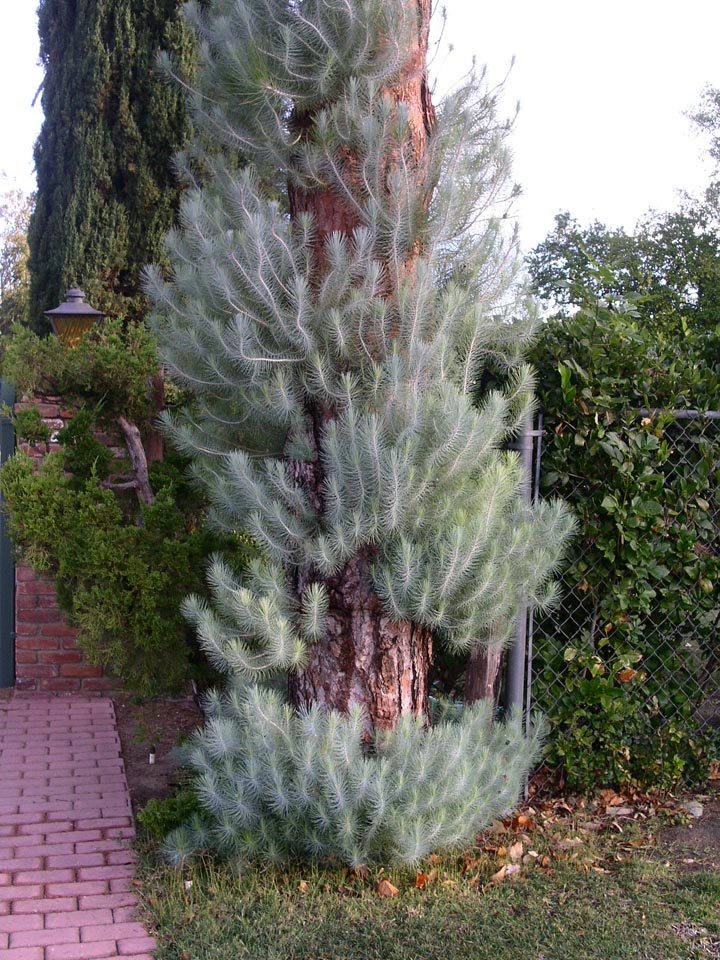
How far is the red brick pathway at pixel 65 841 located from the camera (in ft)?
9.96

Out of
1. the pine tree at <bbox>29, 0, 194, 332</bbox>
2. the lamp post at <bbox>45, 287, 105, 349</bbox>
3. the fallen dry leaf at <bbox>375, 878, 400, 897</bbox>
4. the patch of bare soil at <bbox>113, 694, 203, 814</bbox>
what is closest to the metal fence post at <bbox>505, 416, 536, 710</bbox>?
the fallen dry leaf at <bbox>375, 878, 400, 897</bbox>

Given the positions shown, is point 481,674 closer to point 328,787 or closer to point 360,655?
point 360,655

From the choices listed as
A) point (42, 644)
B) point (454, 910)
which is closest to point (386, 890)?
point (454, 910)

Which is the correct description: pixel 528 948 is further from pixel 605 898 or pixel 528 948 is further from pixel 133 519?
pixel 133 519

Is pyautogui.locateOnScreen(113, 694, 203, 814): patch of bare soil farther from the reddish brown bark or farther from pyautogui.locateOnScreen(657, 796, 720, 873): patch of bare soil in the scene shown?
pyautogui.locateOnScreen(657, 796, 720, 873): patch of bare soil

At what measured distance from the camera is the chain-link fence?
415 cm

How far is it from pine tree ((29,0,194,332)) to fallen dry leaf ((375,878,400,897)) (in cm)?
648

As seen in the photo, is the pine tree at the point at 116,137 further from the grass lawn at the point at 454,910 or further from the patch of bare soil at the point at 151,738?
the grass lawn at the point at 454,910

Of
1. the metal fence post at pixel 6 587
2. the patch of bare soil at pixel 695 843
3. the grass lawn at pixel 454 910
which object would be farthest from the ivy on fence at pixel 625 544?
the metal fence post at pixel 6 587

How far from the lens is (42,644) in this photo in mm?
6195

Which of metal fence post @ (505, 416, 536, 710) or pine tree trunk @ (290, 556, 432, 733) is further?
metal fence post @ (505, 416, 536, 710)

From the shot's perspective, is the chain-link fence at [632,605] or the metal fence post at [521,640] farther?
the chain-link fence at [632,605]

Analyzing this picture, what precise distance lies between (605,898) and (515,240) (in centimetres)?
253

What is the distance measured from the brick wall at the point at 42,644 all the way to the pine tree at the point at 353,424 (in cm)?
278
